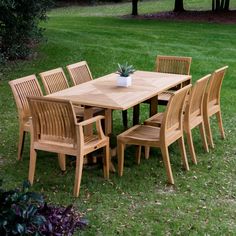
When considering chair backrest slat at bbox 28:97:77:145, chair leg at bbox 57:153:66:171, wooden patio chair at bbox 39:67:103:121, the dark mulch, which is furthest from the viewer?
the dark mulch

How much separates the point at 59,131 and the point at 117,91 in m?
1.20

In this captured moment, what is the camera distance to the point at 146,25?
63.7ft

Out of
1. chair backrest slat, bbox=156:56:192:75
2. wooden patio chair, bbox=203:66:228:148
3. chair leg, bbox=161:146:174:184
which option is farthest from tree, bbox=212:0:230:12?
chair leg, bbox=161:146:174:184

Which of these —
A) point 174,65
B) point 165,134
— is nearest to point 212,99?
point 174,65

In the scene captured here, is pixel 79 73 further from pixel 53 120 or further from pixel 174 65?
pixel 53 120

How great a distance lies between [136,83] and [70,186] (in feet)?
5.79

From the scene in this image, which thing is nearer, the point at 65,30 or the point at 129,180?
the point at 129,180

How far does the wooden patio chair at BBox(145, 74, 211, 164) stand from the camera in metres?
5.82

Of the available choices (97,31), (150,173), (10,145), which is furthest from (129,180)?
(97,31)

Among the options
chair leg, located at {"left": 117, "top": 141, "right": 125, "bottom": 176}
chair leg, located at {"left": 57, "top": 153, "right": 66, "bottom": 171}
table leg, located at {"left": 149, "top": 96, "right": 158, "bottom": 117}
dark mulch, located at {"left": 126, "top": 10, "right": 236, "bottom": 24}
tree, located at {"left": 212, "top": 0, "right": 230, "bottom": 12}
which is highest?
table leg, located at {"left": 149, "top": 96, "right": 158, "bottom": 117}

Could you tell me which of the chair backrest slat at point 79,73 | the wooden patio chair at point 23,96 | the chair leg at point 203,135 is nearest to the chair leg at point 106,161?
the wooden patio chair at point 23,96

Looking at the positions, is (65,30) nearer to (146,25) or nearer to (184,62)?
(146,25)

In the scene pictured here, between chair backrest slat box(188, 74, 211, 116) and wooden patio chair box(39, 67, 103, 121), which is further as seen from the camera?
wooden patio chair box(39, 67, 103, 121)

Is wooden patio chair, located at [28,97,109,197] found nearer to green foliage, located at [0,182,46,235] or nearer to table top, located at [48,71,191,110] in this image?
table top, located at [48,71,191,110]
